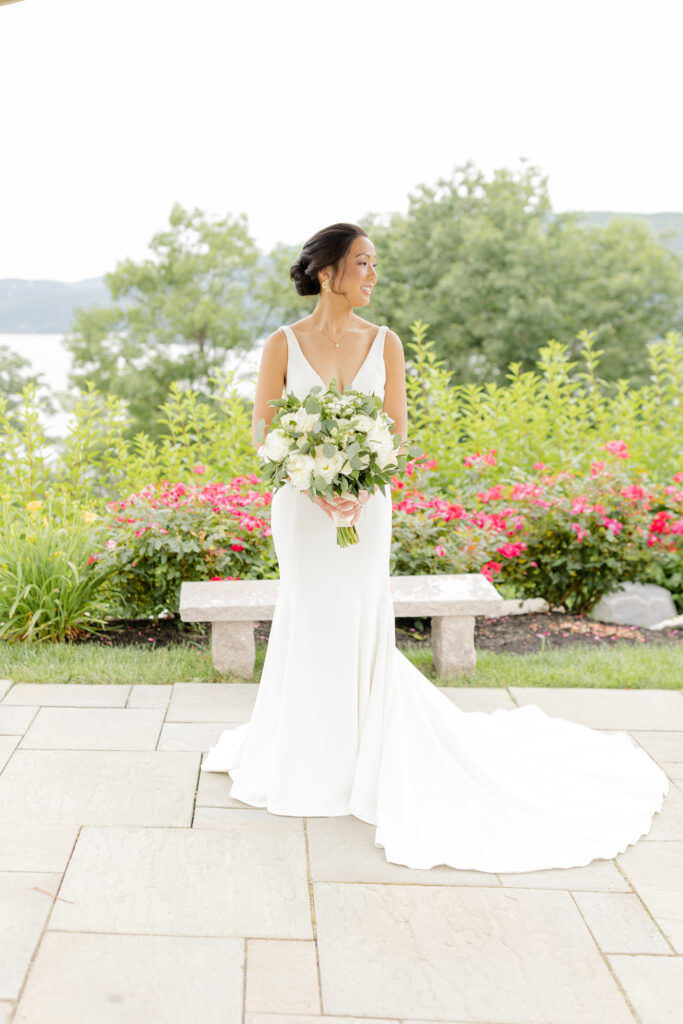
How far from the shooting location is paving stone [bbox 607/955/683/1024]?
2.28 meters

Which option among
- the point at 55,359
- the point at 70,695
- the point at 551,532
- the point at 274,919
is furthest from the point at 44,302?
the point at 274,919

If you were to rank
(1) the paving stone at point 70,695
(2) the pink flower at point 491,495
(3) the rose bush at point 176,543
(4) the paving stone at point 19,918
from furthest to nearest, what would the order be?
(2) the pink flower at point 491,495 < (3) the rose bush at point 176,543 < (1) the paving stone at point 70,695 < (4) the paving stone at point 19,918

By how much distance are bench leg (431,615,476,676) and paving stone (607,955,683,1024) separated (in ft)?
7.39

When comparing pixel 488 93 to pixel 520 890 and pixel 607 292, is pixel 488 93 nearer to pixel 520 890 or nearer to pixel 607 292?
pixel 607 292

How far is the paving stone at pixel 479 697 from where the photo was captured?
14.1 ft

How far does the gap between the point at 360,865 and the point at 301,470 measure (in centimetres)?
122

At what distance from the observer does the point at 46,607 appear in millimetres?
5031

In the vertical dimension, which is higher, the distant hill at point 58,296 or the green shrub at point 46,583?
the distant hill at point 58,296

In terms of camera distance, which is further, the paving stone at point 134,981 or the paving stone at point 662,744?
the paving stone at point 662,744

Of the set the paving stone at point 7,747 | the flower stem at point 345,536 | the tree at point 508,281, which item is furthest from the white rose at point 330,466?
the tree at point 508,281

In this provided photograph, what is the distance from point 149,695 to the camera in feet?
14.3

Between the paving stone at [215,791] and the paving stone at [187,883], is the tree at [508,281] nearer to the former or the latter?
the paving stone at [215,791]

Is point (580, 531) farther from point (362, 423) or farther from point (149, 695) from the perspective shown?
point (362, 423)

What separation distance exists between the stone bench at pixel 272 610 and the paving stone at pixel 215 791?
3.31 feet
